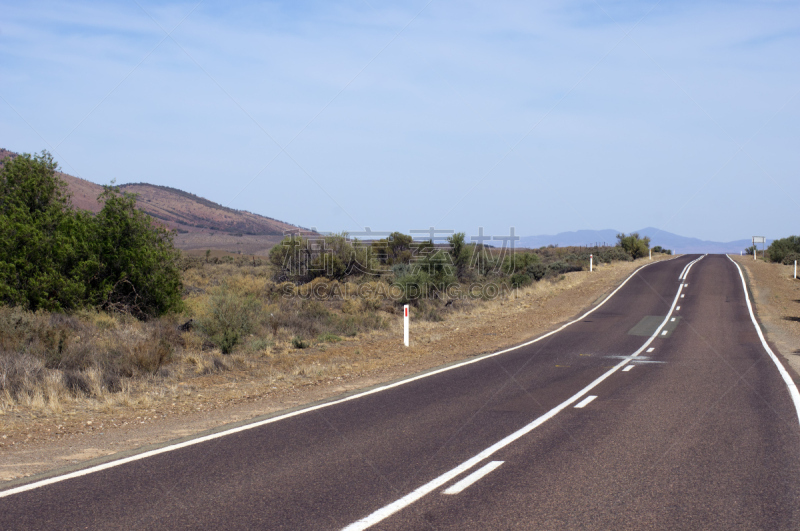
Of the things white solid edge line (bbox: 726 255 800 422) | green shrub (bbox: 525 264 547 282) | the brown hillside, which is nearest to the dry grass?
white solid edge line (bbox: 726 255 800 422)

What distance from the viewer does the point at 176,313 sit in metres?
17.8

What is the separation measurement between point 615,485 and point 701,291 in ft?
101

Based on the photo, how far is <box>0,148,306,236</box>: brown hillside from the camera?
123 metres

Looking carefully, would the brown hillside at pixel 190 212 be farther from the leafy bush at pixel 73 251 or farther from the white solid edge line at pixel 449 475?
the white solid edge line at pixel 449 475

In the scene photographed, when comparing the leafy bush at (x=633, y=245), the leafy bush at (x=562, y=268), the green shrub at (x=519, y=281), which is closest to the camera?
the green shrub at (x=519, y=281)

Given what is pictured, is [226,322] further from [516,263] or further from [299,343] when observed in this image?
[516,263]

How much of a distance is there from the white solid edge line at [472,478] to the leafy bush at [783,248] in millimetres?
57022

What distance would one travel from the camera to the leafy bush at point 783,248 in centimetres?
5262

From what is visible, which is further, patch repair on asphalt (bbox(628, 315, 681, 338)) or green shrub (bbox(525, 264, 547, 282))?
green shrub (bbox(525, 264, 547, 282))

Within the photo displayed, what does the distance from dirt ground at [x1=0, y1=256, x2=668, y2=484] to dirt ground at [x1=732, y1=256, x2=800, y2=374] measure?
7.00 m

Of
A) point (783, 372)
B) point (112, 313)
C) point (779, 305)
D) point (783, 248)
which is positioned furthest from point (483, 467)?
point (783, 248)

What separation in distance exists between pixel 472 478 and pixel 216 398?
5.30m

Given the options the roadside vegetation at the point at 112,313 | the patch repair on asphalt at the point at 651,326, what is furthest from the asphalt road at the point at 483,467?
the patch repair on asphalt at the point at 651,326

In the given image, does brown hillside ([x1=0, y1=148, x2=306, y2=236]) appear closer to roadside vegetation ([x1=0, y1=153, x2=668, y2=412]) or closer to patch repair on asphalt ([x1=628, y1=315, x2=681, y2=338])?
roadside vegetation ([x1=0, y1=153, x2=668, y2=412])
